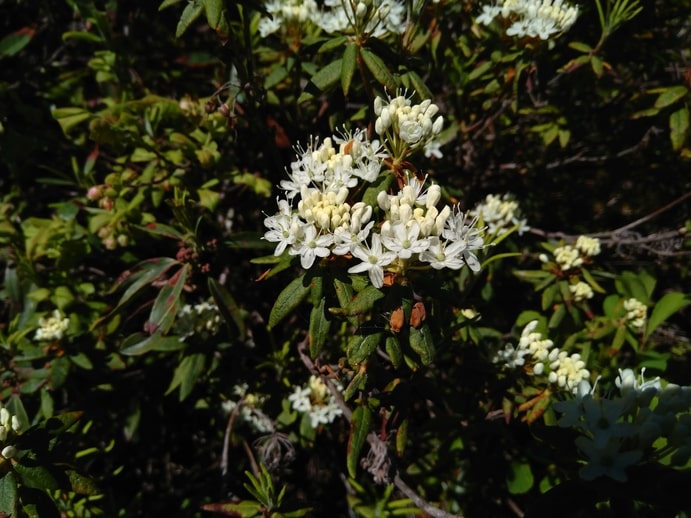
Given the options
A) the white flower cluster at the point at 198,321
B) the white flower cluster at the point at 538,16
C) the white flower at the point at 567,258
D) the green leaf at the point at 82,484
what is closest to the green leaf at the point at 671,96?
the white flower cluster at the point at 538,16

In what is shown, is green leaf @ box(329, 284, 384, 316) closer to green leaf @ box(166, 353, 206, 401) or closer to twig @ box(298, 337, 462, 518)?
twig @ box(298, 337, 462, 518)

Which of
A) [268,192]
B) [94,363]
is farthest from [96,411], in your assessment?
[268,192]

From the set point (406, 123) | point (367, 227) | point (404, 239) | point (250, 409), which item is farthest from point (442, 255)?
point (250, 409)

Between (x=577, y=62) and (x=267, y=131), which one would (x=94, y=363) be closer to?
(x=267, y=131)

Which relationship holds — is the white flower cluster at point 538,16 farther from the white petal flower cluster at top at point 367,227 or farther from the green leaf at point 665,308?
the green leaf at point 665,308

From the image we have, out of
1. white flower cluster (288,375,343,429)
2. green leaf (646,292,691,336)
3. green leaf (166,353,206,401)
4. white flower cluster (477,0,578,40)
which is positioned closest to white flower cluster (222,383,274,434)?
white flower cluster (288,375,343,429)

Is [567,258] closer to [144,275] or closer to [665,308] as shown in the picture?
[665,308]
